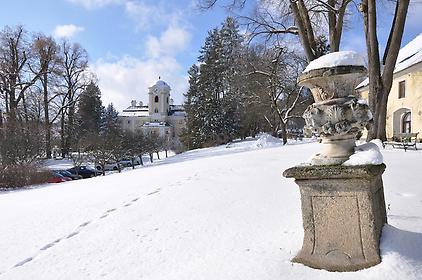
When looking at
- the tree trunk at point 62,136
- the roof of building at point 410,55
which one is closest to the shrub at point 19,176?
the roof of building at point 410,55

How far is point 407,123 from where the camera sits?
26516 millimetres

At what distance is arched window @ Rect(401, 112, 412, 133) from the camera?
25934 mm

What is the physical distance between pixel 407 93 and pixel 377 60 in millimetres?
12280

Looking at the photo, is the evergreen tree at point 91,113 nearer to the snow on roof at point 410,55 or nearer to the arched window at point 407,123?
the snow on roof at point 410,55

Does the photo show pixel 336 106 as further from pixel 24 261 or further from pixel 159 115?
pixel 159 115

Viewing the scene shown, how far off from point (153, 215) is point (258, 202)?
1.70 metres

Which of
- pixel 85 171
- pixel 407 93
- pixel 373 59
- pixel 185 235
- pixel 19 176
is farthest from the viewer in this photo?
pixel 85 171

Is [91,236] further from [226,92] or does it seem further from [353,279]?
[226,92]

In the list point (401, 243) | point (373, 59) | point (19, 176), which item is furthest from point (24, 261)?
point (19, 176)

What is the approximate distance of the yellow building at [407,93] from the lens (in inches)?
938

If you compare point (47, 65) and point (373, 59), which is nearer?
point (373, 59)

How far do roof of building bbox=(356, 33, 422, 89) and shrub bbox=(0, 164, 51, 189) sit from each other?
67.4 feet

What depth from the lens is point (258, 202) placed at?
620 centimetres

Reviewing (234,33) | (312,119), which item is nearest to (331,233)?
(312,119)
